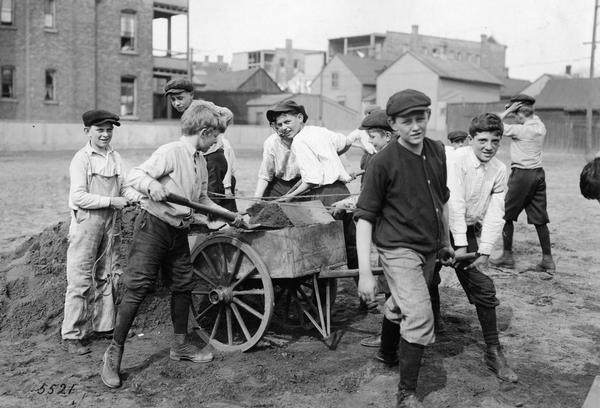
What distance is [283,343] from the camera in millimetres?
5203

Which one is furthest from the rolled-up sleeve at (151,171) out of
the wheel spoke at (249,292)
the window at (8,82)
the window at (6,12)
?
the window at (6,12)

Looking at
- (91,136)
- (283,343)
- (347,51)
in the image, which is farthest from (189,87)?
(347,51)

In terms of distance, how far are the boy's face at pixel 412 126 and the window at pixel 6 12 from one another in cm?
3113

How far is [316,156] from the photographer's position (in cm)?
600

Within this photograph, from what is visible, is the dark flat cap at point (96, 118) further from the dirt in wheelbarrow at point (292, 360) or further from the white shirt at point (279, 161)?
the white shirt at point (279, 161)

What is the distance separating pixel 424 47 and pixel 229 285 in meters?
81.8

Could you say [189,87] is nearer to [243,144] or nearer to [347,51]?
[243,144]

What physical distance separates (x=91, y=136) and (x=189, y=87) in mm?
1165

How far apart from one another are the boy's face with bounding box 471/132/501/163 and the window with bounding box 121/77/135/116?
106 feet

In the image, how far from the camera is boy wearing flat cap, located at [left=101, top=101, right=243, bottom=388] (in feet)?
14.9

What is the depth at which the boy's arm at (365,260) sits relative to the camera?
397cm

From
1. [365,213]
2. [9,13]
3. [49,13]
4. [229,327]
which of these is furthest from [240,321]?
[49,13]

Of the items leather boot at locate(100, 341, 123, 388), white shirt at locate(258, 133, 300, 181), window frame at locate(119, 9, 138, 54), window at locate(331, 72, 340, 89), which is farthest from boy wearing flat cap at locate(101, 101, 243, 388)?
window at locate(331, 72, 340, 89)

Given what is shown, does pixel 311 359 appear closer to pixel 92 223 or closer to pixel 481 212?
pixel 481 212
